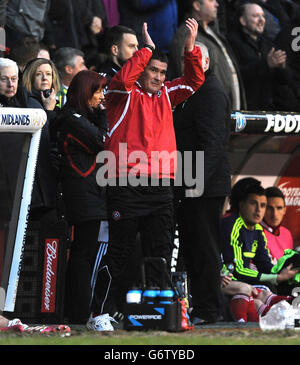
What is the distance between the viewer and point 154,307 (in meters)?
6.85

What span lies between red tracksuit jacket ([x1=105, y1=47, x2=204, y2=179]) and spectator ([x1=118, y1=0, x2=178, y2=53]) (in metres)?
3.72

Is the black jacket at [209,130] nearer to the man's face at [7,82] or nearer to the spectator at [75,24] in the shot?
the man's face at [7,82]

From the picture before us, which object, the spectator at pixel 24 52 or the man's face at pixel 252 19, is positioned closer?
the spectator at pixel 24 52

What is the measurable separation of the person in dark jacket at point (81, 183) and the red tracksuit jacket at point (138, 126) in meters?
0.33

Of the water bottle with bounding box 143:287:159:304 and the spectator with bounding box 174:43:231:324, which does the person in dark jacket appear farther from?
the water bottle with bounding box 143:287:159:304

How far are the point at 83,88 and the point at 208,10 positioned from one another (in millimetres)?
3303

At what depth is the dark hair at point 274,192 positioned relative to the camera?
9.66m

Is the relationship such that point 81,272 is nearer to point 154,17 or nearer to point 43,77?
point 43,77

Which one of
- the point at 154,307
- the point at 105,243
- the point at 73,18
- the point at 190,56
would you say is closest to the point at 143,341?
the point at 154,307

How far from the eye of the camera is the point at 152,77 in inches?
287

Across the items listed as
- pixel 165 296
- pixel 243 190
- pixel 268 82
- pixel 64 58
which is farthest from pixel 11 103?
pixel 268 82

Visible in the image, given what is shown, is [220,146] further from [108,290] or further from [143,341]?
[143,341]

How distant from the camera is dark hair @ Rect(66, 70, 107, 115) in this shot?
299 inches

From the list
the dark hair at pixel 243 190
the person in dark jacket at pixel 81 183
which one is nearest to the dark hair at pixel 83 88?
the person in dark jacket at pixel 81 183
